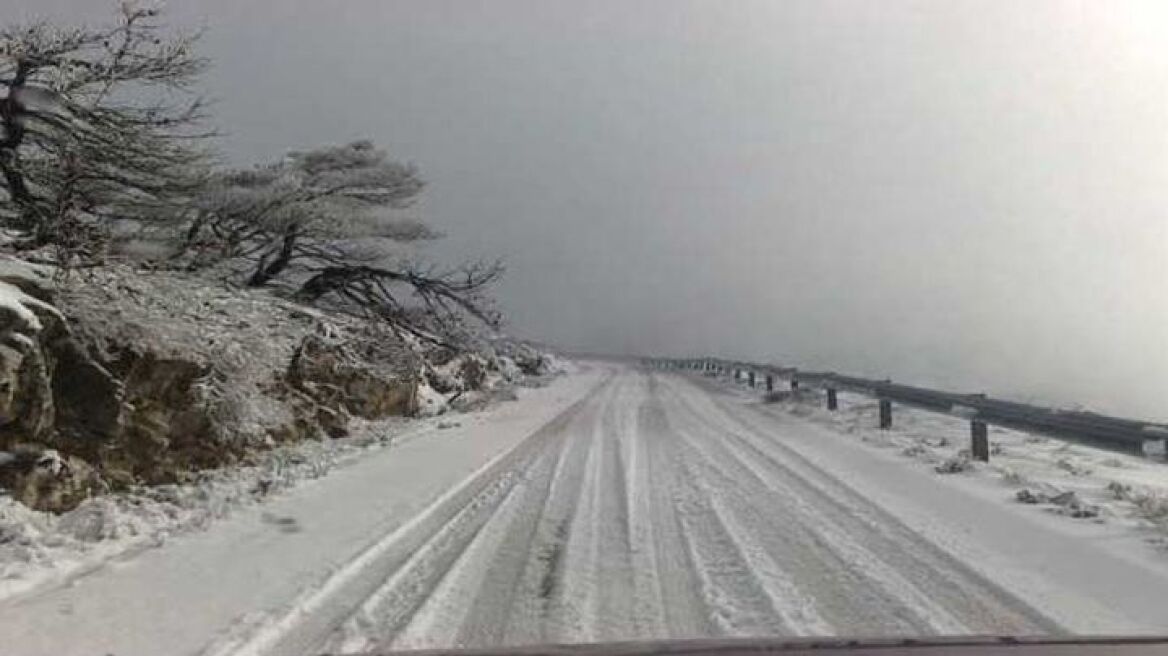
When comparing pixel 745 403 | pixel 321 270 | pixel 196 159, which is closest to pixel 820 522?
Answer: pixel 196 159

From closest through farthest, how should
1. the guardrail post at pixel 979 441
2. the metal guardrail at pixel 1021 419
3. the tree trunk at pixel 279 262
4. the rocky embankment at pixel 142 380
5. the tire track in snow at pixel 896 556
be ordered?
1. the tire track in snow at pixel 896 556
2. the rocky embankment at pixel 142 380
3. the metal guardrail at pixel 1021 419
4. the guardrail post at pixel 979 441
5. the tree trunk at pixel 279 262

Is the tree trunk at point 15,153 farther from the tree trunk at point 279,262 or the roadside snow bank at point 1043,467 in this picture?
the roadside snow bank at point 1043,467

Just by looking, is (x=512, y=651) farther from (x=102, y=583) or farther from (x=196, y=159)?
(x=196, y=159)

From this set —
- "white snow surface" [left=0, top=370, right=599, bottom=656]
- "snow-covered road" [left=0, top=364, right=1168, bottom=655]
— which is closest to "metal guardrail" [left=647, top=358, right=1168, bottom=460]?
"snow-covered road" [left=0, top=364, right=1168, bottom=655]

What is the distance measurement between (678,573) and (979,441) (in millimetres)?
9717

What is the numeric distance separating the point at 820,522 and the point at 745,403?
67.8 feet

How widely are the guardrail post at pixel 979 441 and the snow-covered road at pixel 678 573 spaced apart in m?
2.56

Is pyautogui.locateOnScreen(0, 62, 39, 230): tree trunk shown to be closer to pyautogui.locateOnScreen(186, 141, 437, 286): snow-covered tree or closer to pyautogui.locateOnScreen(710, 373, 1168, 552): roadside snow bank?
pyautogui.locateOnScreen(186, 141, 437, 286): snow-covered tree

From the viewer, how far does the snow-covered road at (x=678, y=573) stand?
6.49 metres

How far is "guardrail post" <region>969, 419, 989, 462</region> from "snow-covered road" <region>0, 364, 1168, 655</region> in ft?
8.41

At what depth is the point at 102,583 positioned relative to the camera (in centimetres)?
763

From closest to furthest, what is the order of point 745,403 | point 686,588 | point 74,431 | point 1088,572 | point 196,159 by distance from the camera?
point 686,588 → point 1088,572 → point 74,431 → point 196,159 → point 745,403

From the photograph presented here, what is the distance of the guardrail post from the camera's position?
16016mm

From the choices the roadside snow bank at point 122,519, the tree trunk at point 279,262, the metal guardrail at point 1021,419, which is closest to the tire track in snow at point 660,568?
the roadside snow bank at point 122,519
